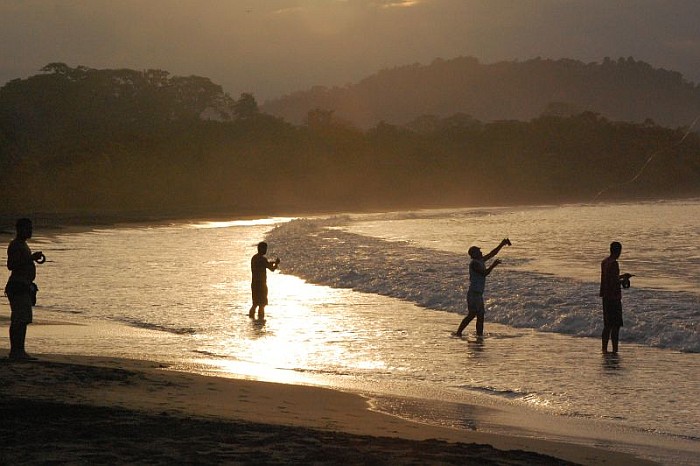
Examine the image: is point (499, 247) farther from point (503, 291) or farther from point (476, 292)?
point (503, 291)

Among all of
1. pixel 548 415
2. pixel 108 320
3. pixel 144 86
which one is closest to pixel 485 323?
pixel 108 320

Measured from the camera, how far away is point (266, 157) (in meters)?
99.3

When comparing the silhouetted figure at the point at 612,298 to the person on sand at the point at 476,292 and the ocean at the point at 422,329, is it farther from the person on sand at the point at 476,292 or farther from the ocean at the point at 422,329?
the person on sand at the point at 476,292

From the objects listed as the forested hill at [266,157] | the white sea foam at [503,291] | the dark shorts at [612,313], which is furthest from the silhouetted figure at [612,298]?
the forested hill at [266,157]

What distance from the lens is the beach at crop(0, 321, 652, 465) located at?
635 centimetres

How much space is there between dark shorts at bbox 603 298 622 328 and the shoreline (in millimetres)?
4083

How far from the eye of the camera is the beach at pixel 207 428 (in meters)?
6.35

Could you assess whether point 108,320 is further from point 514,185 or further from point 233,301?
point 514,185

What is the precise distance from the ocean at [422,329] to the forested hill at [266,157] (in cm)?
4271

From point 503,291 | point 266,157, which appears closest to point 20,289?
point 503,291

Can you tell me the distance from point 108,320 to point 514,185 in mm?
96362

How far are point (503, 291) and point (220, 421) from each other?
11748 millimetres

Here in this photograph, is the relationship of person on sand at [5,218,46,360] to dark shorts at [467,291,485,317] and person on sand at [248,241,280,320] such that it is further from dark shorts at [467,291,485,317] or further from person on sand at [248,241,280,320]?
dark shorts at [467,291,485,317]

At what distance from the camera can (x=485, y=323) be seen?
15516 millimetres
